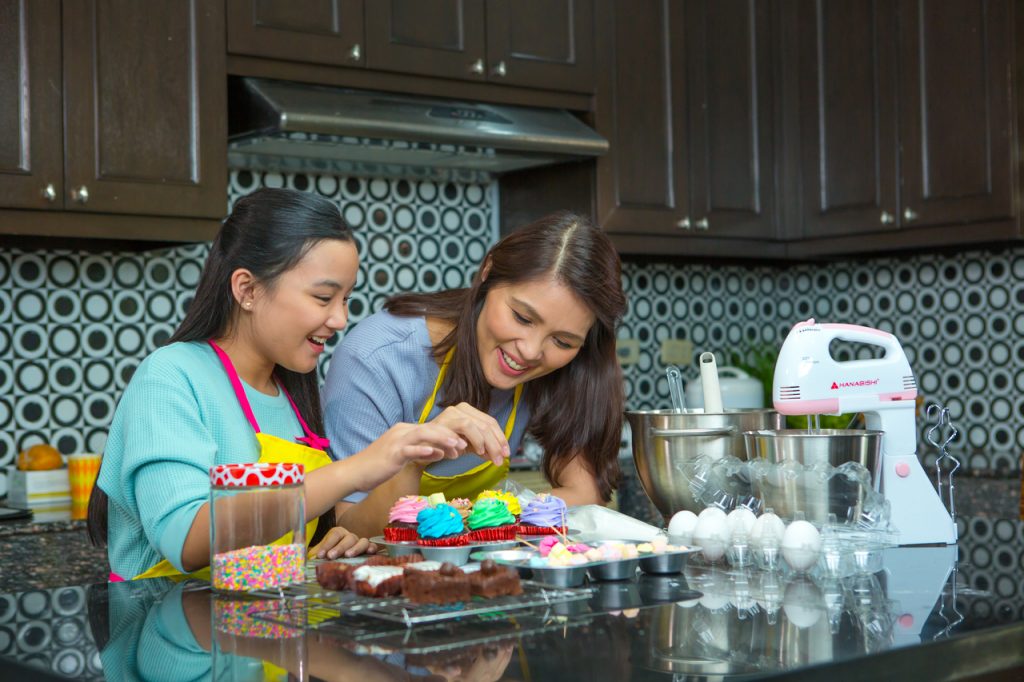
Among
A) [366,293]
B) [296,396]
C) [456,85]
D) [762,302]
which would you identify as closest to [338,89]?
[456,85]

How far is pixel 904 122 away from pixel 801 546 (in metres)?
2.61

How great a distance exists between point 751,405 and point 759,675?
10.1ft

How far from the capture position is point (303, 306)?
1.69 m

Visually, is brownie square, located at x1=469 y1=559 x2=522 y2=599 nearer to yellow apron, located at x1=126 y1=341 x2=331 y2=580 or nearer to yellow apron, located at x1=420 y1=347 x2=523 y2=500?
yellow apron, located at x1=126 y1=341 x2=331 y2=580

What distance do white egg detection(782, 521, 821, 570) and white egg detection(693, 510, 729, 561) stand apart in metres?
0.08

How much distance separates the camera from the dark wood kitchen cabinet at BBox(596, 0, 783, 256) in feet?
11.9

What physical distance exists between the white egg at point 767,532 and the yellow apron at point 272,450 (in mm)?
605

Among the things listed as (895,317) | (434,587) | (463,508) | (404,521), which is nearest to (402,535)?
(404,521)

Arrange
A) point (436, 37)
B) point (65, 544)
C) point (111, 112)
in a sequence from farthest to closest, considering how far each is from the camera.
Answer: point (436, 37)
point (111, 112)
point (65, 544)

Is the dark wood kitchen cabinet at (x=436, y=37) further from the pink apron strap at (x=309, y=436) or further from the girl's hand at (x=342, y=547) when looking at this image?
the girl's hand at (x=342, y=547)

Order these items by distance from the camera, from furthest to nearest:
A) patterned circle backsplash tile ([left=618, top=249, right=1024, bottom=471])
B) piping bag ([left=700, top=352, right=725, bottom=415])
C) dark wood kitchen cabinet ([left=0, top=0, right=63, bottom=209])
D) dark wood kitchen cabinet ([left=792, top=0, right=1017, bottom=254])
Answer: patterned circle backsplash tile ([left=618, top=249, right=1024, bottom=471])
dark wood kitchen cabinet ([left=792, top=0, right=1017, bottom=254])
dark wood kitchen cabinet ([left=0, top=0, right=63, bottom=209])
piping bag ([left=700, top=352, right=725, bottom=415])

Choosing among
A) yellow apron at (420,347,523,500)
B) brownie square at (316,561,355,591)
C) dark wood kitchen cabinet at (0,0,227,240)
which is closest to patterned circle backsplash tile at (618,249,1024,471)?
dark wood kitchen cabinet at (0,0,227,240)

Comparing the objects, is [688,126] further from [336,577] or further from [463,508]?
[336,577]

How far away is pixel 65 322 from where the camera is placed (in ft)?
10.2
